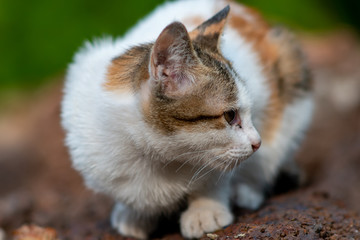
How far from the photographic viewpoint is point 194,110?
8.32 ft

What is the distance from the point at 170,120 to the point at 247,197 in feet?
4.01

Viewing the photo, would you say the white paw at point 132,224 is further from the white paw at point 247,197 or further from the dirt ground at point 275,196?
the white paw at point 247,197

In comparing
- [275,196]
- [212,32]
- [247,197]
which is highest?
[212,32]

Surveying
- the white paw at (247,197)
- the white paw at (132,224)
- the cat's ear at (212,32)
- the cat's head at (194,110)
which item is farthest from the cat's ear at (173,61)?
the white paw at (247,197)

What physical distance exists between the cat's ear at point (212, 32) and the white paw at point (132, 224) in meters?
1.14

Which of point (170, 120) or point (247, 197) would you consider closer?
point (170, 120)

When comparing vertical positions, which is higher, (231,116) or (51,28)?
(51,28)

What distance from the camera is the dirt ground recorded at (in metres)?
2.72

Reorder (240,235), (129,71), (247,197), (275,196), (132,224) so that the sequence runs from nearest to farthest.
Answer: (240,235)
(129,71)
(132,224)
(247,197)
(275,196)

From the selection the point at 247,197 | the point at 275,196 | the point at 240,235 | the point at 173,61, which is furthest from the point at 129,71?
the point at 275,196

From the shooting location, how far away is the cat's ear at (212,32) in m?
2.89

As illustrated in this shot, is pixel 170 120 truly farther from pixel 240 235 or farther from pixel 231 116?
pixel 240 235

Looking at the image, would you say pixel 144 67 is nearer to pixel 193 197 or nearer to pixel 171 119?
pixel 171 119

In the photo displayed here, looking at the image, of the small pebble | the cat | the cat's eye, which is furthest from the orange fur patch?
the small pebble
